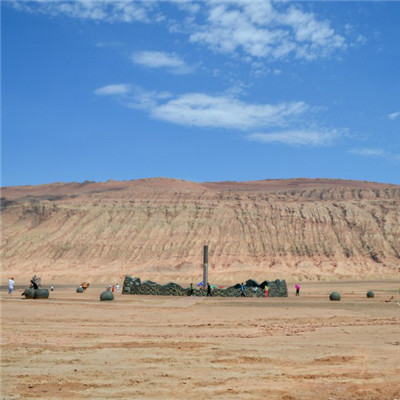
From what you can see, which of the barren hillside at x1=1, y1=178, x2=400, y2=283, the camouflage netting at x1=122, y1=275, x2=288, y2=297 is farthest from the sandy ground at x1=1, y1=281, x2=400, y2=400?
the barren hillside at x1=1, y1=178, x2=400, y2=283

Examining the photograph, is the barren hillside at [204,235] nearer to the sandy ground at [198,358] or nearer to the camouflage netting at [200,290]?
the camouflage netting at [200,290]

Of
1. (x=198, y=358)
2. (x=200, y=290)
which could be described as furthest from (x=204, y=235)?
(x=198, y=358)

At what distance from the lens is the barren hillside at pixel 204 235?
77.0m

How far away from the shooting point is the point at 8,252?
89.1 meters

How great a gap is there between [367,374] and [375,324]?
10325mm

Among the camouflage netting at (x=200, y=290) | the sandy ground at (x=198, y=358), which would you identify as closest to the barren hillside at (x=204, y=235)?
the camouflage netting at (x=200, y=290)

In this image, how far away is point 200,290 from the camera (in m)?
43.3

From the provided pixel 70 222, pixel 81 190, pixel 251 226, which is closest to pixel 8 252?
pixel 70 222

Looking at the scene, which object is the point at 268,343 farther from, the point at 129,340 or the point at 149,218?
the point at 149,218

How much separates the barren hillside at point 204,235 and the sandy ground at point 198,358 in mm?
49517

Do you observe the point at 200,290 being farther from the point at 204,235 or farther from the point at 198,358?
the point at 204,235

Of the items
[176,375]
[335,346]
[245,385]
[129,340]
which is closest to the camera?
[245,385]

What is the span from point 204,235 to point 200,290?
45.5 m

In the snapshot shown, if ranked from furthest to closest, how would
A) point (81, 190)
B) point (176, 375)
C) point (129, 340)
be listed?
point (81, 190) < point (129, 340) < point (176, 375)
